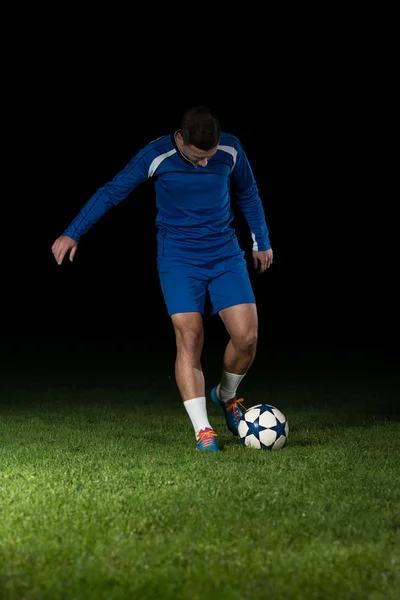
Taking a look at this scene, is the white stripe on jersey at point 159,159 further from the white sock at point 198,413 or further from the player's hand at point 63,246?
the white sock at point 198,413

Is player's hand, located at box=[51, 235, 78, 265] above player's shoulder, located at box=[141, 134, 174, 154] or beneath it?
beneath

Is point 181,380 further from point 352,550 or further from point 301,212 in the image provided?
point 301,212

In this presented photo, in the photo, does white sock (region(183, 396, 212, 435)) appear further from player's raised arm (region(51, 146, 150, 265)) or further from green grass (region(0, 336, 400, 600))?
player's raised arm (region(51, 146, 150, 265))

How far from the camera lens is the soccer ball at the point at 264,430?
20.1 feet

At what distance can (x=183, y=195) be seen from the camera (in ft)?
20.7

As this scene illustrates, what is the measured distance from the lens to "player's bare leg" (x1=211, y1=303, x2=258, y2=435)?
6457 millimetres

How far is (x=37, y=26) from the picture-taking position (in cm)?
2019

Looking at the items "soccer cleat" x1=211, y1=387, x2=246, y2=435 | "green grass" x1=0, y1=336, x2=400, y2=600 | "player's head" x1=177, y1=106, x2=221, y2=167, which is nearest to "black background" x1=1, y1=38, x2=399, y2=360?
"green grass" x1=0, y1=336, x2=400, y2=600

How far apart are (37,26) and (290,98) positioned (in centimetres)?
643

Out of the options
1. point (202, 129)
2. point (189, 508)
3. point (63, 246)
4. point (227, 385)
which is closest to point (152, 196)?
point (227, 385)

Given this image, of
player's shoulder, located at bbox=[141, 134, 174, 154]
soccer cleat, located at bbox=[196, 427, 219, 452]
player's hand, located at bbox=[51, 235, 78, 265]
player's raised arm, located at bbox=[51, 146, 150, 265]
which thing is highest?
player's shoulder, located at bbox=[141, 134, 174, 154]

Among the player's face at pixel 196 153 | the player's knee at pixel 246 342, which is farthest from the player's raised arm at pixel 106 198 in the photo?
the player's knee at pixel 246 342

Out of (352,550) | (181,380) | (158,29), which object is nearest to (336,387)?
(181,380)

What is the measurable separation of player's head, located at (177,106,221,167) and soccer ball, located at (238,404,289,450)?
5.68ft
